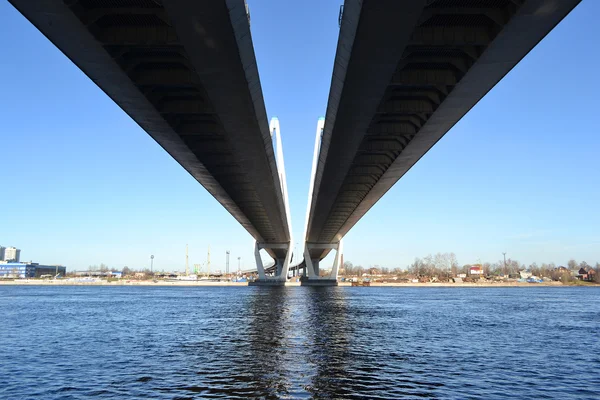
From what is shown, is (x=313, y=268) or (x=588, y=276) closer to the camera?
(x=313, y=268)

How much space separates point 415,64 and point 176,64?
9446mm

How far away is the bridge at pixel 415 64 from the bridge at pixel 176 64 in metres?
3.67

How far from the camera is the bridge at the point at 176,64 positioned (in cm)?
1429

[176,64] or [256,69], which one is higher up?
[176,64]

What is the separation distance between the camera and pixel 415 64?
19.2 metres

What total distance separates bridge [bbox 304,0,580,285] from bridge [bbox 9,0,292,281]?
3.67 meters

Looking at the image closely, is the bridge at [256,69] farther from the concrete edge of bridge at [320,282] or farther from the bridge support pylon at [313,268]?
the concrete edge of bridge at [320,282]

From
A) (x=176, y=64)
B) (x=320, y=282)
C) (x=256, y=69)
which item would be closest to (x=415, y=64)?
(x=256, y=69)

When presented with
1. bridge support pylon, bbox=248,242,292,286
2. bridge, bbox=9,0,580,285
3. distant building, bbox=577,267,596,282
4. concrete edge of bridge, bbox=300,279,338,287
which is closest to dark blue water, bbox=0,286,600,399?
bridge, bbox=9,0,580,285

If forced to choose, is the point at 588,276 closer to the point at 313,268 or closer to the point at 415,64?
the point at 313,268

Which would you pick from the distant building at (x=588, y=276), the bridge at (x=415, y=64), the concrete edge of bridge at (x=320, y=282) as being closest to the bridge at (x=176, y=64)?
the bridge at (x=415, y=64)

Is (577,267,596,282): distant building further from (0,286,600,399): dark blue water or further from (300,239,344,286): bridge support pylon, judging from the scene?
(0,286,600,399): dark blue water

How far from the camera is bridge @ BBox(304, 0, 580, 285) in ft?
46.3

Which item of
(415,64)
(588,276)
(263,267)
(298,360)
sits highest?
(415,64)
